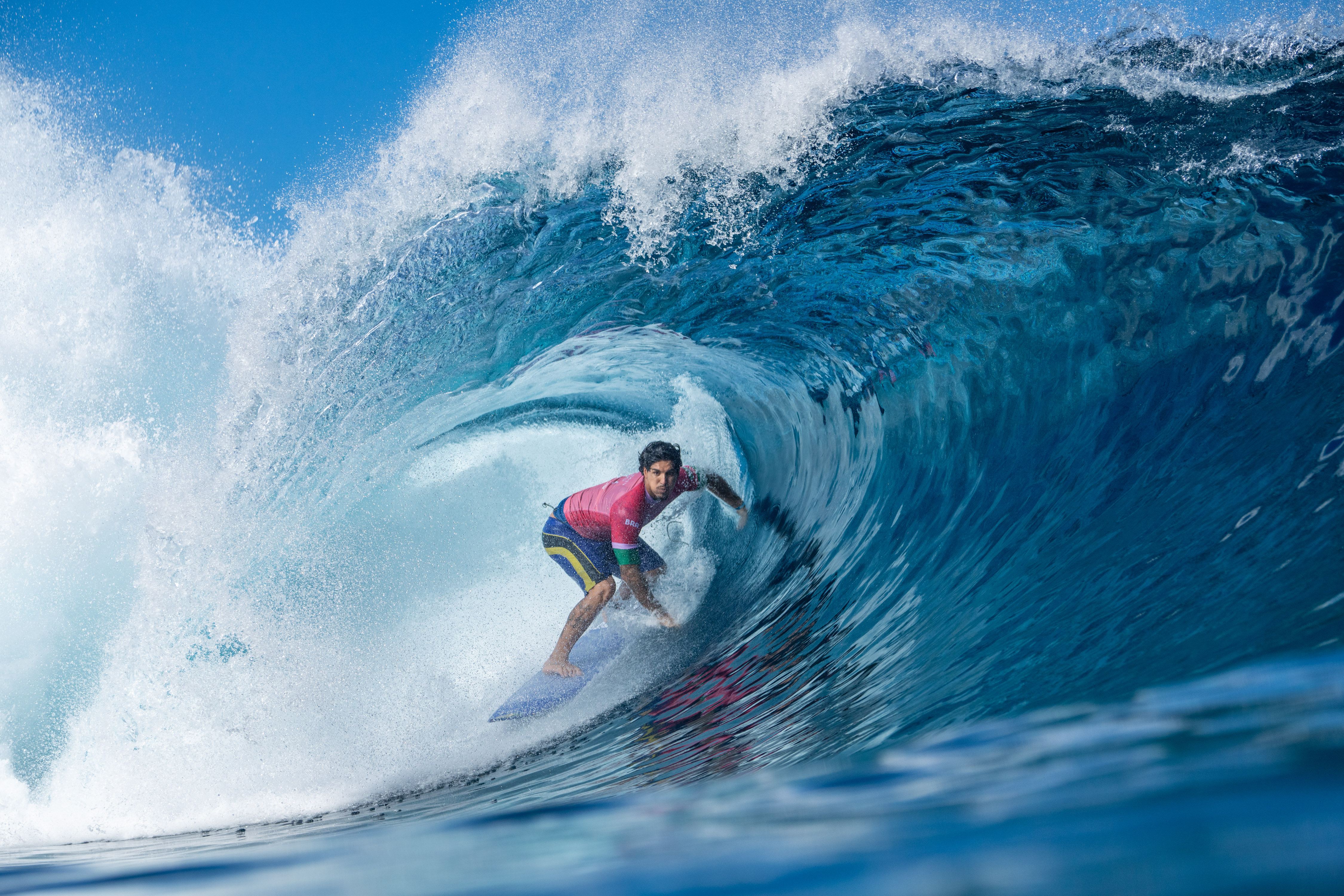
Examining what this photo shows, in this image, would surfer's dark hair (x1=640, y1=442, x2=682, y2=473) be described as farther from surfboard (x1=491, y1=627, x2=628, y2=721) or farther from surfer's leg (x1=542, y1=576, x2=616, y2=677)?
surfboard (x1=491, y1=627, x2=628, y2=721)

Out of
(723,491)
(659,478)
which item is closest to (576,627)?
(659,478)

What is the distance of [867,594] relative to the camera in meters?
4.11

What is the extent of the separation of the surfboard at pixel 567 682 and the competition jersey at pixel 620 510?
0.65 m

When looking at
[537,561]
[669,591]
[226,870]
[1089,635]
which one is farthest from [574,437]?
[226,870]

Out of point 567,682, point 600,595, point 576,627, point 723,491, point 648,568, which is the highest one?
point 723,491

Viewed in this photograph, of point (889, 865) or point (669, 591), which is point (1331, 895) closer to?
point (889, 865)

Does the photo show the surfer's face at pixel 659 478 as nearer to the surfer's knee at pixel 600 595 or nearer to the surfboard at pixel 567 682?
the surfer's knee at pixel 600 595

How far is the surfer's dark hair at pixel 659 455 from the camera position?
166 inches

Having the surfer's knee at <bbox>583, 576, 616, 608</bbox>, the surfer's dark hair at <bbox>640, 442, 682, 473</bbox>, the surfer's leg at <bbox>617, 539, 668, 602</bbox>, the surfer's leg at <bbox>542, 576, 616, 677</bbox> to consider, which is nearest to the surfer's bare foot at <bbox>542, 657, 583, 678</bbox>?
the surfer's leg at <bbox>542, 576, 616, 677</bbox>

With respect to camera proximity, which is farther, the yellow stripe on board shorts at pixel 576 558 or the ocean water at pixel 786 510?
the yellow stripe on board shorts at pixel 576 558

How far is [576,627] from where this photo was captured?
14.5ft

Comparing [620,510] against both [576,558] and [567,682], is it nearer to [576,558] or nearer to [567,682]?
[576,558]

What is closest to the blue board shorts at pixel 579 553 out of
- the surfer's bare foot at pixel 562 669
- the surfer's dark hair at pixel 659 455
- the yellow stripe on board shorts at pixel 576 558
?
the yellow stripe on board shorts at pixel 576 558

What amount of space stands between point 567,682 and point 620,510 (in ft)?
3.46
